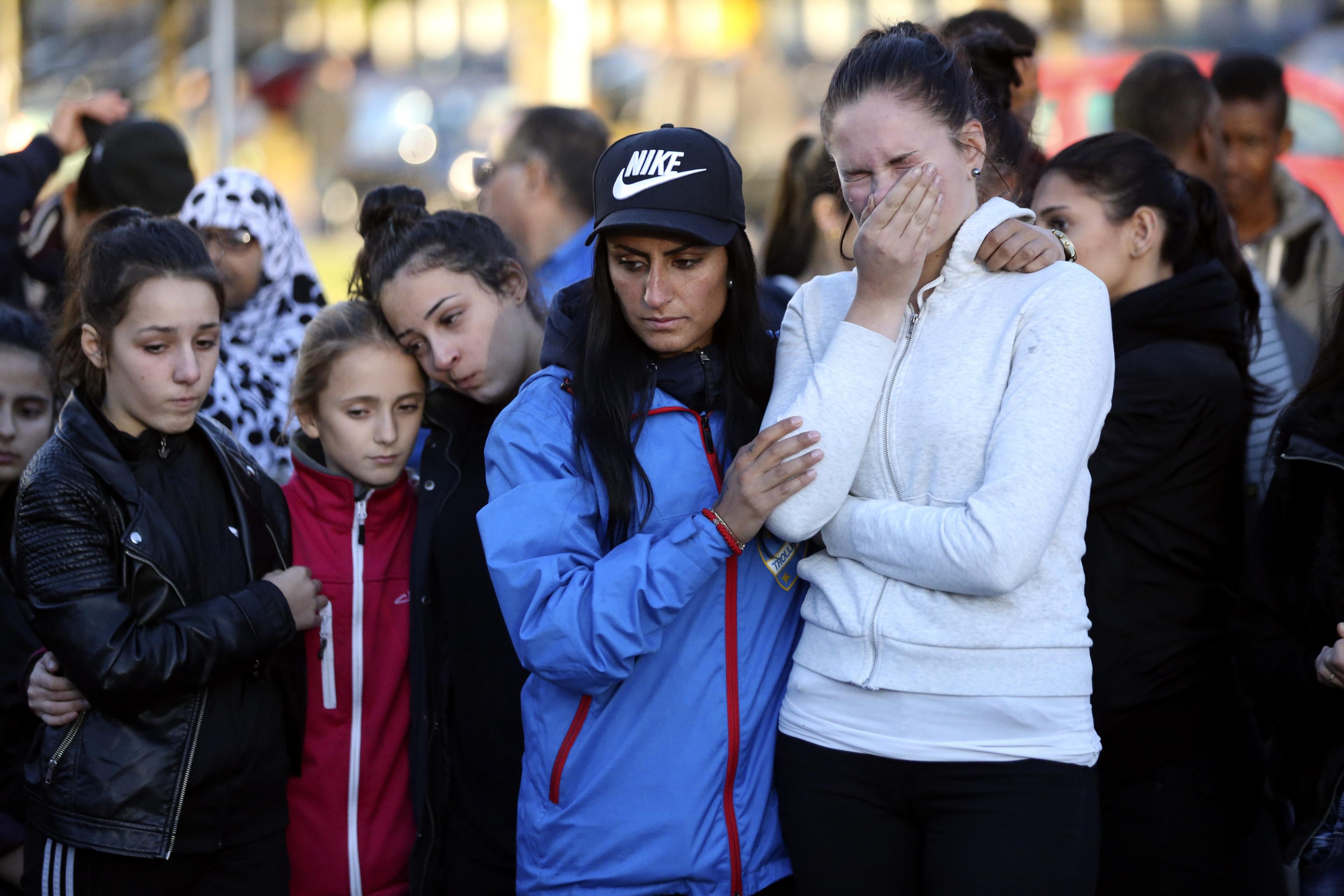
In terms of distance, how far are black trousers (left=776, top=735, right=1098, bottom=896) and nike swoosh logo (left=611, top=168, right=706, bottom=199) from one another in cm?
97

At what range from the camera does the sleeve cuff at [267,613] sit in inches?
101

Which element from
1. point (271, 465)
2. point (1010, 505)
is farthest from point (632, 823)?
point (271, 465)

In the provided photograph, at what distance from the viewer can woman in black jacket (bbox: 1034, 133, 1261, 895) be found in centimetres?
255

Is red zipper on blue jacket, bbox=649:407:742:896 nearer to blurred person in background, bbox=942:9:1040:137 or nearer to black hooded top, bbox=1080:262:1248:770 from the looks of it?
black hooded top, bbox=1080:262:1248:770

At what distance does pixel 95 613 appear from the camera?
7.98 ft

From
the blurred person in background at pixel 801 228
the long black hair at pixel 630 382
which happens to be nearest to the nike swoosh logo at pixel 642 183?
the long black hair at pixel 630 382

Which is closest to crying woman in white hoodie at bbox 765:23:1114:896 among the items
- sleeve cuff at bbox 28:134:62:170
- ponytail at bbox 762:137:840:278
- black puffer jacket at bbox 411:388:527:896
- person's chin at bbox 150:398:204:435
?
black puffer jacket at bbox 411:388:527:896

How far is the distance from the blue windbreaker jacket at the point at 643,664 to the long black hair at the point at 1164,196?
1336 millimetres

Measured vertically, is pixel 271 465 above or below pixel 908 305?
below

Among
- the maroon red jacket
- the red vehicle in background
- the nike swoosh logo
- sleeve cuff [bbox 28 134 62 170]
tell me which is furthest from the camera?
the red vehicle in background

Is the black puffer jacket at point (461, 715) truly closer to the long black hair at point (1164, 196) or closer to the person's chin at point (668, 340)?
the person's chin at point (668, 340)

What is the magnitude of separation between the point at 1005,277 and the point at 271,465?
230cm

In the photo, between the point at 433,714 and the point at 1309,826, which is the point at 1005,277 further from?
the point at 433,714

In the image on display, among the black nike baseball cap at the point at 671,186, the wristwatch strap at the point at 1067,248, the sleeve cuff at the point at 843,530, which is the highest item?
the black nike baseball cap at the point at 671,186
